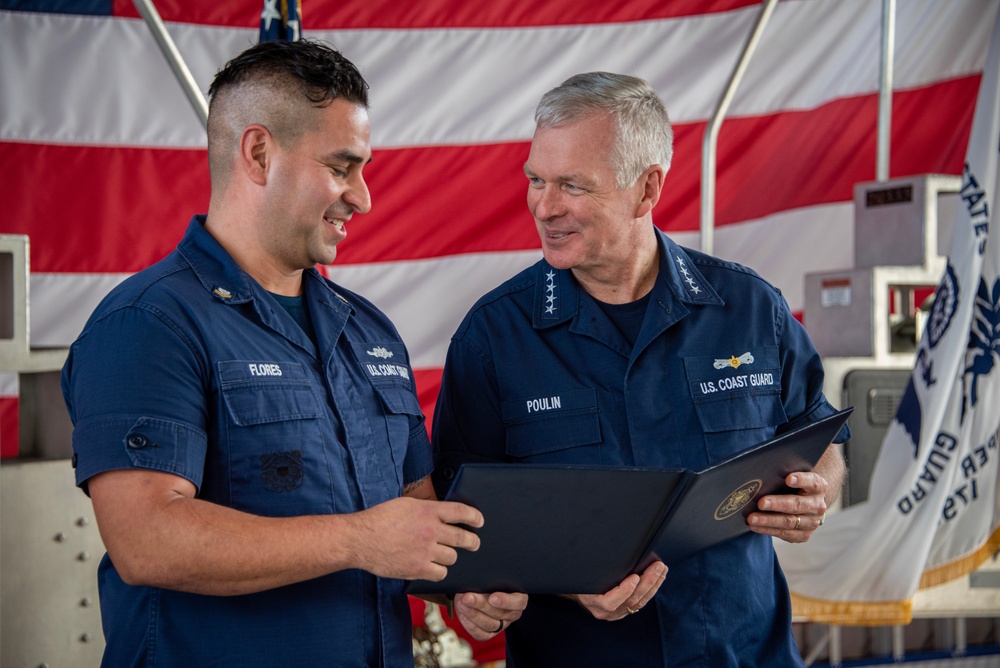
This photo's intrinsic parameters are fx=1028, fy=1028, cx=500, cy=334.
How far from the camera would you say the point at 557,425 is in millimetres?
1672

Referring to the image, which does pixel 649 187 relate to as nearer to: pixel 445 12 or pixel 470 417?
pixel 470 417

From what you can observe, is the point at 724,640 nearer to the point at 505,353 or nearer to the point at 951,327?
the point at 505,353

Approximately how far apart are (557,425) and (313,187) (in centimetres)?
55

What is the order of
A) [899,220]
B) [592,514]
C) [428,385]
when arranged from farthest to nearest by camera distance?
[428,385]
[899,220]
[592,514]

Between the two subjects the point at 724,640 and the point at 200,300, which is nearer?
the point at 200,300

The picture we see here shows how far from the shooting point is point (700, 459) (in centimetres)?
167

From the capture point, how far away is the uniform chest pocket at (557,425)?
1665 mm

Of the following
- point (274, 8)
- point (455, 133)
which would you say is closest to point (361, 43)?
point (455, 133)

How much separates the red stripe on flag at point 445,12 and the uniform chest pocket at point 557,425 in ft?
7.81

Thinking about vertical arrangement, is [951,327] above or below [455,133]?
below

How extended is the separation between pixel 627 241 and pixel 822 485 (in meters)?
0.51

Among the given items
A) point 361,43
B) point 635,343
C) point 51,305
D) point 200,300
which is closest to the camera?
point 200,300

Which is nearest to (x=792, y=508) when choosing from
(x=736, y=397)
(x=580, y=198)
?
(x=736, y=397)

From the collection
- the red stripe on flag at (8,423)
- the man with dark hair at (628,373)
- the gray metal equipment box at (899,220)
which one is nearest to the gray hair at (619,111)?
the man with dark hair at (628,373)
